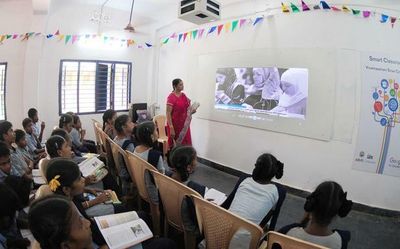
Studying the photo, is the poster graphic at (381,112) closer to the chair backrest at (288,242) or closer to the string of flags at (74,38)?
the chair backrest at (288,242)

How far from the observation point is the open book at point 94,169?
2.31m

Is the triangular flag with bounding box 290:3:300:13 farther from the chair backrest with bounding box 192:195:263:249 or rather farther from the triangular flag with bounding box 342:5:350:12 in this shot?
the chair backrest with bounding box 192:195:263:249

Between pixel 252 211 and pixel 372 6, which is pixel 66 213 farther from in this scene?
pixel 372 6

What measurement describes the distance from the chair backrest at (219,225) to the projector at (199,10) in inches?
91.9

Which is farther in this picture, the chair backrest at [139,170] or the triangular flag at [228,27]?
the triangular flag at [228,27]

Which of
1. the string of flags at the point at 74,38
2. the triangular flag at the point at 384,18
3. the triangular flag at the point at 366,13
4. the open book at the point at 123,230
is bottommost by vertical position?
the open book at the point at 123,230

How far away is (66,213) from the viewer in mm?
1058

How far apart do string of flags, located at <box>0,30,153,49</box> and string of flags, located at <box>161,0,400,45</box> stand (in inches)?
27.1

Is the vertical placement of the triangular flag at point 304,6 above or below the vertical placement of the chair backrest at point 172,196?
above

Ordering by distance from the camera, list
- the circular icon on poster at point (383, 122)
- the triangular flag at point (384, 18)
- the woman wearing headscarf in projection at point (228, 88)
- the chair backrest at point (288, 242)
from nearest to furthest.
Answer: the chair backrest at point (288, 242)
the triangular flag at point (384, 18)
the circular icon on poster at point (383, 122)
the woman wearing headscarf in projection at point (228, 88)

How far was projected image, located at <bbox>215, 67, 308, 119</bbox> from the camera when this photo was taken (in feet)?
10.9

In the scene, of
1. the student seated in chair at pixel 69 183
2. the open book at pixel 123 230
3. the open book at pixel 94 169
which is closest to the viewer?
the open book at pixel 123 230

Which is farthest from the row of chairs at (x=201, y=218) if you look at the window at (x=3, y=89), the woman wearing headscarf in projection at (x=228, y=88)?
the window at (x=3, y=89)

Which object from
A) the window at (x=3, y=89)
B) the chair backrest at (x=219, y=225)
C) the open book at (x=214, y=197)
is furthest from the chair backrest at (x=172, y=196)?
the window at (x=3, y=89)
